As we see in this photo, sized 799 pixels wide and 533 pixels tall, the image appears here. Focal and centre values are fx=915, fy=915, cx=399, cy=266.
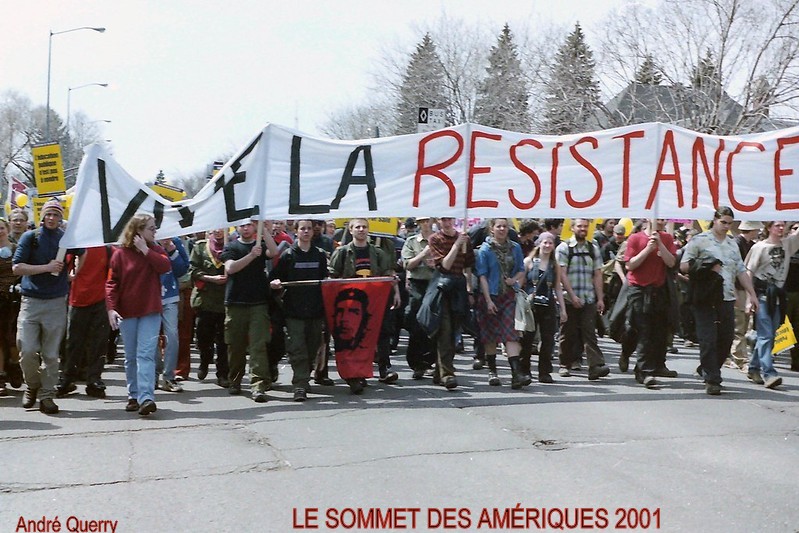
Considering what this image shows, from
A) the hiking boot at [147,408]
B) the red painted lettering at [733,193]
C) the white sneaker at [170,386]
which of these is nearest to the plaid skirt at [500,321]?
the red painted lettering at [733,193]

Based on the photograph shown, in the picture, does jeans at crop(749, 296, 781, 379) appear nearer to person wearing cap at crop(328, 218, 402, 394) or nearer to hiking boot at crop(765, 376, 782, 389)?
hiking boot at crop(765, 376, 782, 389)

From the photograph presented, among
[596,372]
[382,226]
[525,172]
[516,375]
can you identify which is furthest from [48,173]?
[596,372]

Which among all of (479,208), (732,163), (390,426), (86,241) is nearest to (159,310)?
(86,241)

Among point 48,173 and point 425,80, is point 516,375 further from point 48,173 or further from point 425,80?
point 425,80

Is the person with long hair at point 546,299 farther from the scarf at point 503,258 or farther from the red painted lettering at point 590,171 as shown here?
the red painted lettering at point 590,171

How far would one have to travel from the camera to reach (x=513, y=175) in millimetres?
9688

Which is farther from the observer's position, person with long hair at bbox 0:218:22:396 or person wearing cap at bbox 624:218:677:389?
person wearing cap at bbox 624:218:677:389

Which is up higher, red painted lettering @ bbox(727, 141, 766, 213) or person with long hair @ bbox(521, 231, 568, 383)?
red painted lettering @ bbox(727, 141, 766, 213)

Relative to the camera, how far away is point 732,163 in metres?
9.81

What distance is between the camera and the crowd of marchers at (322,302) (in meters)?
8.64

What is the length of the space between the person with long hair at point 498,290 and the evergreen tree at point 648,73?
22.7 meters

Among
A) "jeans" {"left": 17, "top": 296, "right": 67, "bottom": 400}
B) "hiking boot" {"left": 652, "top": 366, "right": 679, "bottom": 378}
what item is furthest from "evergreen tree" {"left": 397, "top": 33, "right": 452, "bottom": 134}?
"jeans" {"left": 17, "top": 296, "right": 67, "bottom": 400}

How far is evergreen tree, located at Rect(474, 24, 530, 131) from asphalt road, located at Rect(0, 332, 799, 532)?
32.3 metres

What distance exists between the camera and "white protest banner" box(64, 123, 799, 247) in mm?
9328
